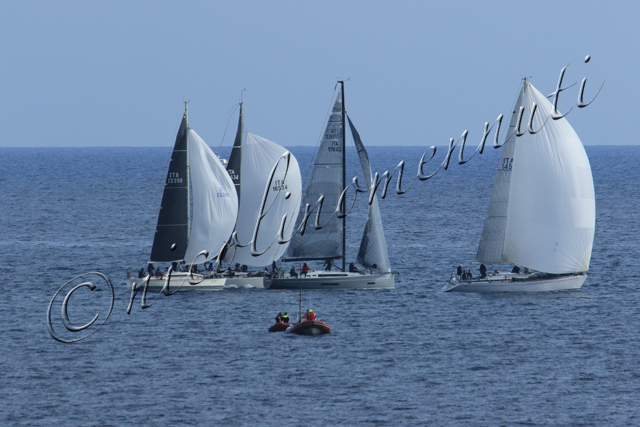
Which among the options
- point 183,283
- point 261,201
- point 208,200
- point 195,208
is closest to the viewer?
point 183,283

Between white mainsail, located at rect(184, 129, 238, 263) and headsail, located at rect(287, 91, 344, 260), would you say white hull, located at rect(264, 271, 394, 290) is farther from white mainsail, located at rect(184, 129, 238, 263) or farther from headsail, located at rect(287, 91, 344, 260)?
white mainsail, located at rect(184, 129, 238, 263)

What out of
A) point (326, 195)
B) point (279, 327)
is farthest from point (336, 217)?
point (279, 327)

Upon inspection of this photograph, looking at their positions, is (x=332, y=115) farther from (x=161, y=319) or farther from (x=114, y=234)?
(x=114, y=234)

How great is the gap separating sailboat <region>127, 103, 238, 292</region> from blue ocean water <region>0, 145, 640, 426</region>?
3573mm

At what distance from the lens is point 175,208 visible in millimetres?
74688

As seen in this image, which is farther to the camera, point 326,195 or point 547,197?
point 326,195

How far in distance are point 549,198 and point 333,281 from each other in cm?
1929

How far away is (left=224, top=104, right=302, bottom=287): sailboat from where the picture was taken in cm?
7638

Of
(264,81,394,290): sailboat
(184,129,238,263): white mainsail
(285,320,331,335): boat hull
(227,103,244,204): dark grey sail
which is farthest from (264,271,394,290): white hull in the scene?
(285,320,331,335): boat hull

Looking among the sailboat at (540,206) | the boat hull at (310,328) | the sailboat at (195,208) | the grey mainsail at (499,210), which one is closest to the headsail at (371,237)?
the sailboat at (540,206)

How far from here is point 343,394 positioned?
49469 mm

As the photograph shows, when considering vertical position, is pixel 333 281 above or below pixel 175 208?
below

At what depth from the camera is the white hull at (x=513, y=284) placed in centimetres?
7381

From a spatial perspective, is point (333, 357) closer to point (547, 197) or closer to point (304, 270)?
point (304, 270)
